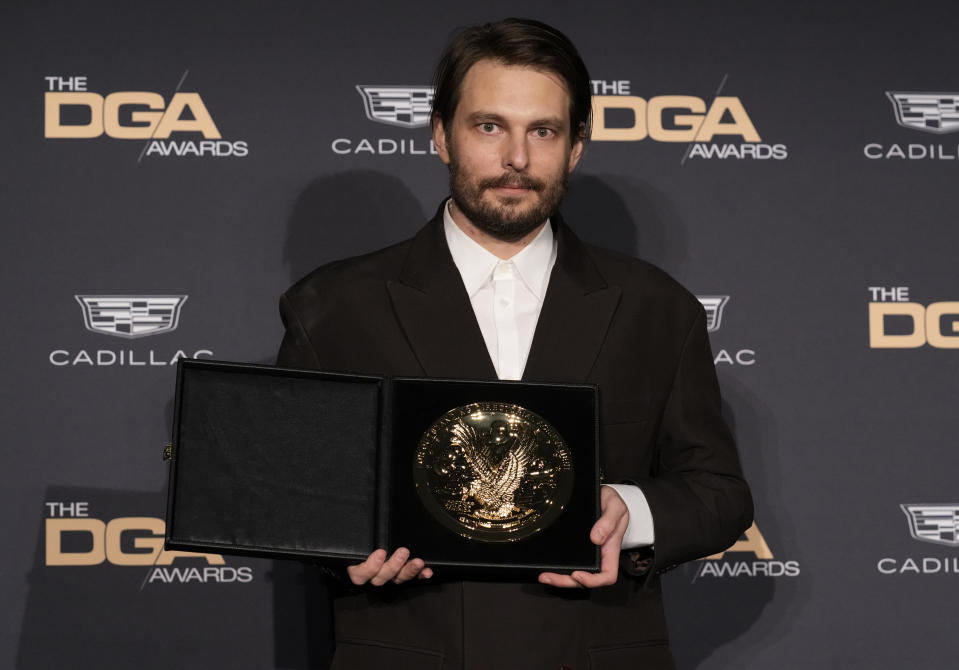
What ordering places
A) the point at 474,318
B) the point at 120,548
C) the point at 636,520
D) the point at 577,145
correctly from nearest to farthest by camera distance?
the point at 636,520, the point at 474,318, the point at 577,145, the point at 120,548

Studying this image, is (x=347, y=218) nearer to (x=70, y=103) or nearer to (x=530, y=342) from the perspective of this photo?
(x=70, y=103)

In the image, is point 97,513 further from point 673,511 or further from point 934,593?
point 934,593

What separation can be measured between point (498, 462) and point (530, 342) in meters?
0.28

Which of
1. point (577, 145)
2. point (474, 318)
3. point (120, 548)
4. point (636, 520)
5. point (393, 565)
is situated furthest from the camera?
point (120, 548)

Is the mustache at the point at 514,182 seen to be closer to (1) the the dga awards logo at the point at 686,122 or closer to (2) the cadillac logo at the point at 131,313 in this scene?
(1) the the dga awards logo at the point at 686,122

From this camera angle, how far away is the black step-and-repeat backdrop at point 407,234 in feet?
8.20

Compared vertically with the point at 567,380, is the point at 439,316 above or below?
above

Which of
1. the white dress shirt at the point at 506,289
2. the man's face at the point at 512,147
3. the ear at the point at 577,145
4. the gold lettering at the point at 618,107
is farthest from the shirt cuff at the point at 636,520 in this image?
the gold lettering at the point at 618,107

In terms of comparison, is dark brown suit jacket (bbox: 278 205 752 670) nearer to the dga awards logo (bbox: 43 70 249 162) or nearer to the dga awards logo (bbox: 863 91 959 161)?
the dga awards logo (bbox: 43 70 249 162)

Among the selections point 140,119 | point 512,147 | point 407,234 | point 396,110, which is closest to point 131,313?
point 140,119

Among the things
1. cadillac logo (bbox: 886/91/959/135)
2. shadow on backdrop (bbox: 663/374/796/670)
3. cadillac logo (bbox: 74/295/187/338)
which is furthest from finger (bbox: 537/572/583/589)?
cadillac logo (bbox: 886/91/959/135)

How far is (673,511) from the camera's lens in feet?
5.27

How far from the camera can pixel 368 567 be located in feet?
4.74

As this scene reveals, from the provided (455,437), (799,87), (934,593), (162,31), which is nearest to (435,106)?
(455,437)
